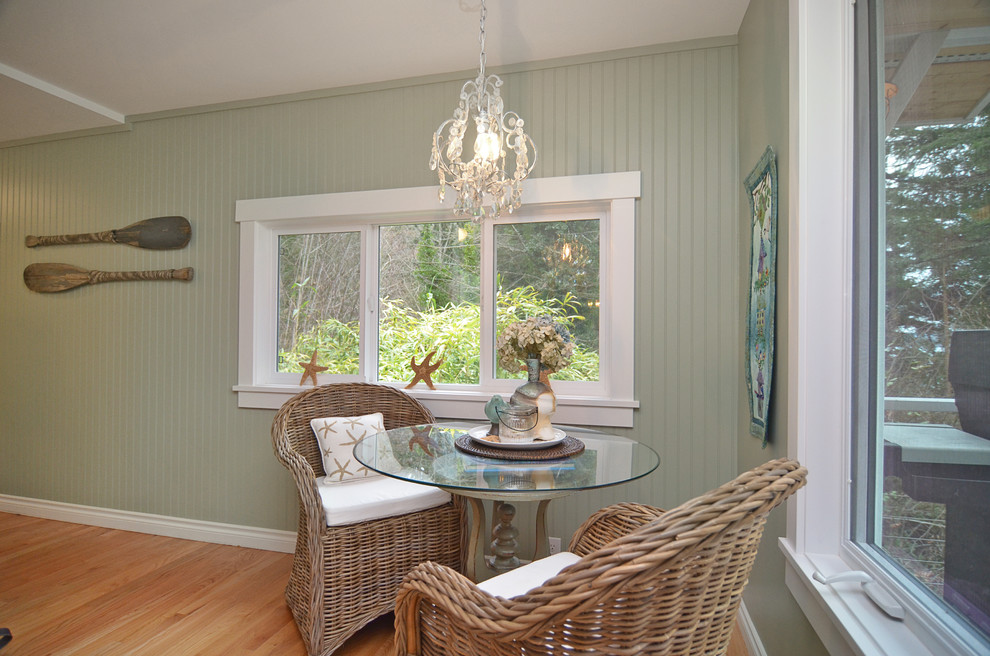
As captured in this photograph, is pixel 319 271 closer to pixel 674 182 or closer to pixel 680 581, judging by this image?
pixel 674 182

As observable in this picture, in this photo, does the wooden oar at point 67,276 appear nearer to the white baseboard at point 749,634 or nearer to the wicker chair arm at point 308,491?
the wicker chair arm at point 308,491

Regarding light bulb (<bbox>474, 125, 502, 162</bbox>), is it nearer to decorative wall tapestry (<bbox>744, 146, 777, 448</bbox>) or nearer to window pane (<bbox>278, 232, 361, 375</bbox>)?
decorative wall tapestry (<bbox>744, 146, 777, 448</bbox>)

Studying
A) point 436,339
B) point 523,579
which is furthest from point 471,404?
point 523,579

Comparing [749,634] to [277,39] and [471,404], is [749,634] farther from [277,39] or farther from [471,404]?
[277,39]

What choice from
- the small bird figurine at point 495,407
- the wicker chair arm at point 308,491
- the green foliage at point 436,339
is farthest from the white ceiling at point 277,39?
the wicker chair arm at point 308,491

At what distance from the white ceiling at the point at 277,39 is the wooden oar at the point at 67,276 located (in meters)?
0.93

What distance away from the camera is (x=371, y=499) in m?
2.02

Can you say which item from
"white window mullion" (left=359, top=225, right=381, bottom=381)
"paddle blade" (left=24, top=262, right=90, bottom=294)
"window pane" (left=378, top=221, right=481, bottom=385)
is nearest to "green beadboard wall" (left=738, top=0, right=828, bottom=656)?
"window pane" (left=378, top=221, right=481, bottom=385)

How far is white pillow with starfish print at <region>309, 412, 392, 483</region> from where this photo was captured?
2.23m

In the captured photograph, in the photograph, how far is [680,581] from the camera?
0.83m

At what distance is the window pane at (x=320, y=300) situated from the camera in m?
2.88

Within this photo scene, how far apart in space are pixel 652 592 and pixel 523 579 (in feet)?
2.00

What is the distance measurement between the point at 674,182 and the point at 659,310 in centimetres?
58

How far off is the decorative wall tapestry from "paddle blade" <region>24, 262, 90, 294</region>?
144 inches
